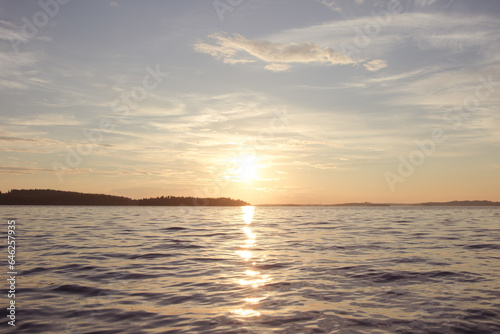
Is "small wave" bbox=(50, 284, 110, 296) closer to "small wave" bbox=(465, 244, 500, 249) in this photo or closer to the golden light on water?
the golden light on water

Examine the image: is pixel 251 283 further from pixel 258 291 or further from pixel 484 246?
pixel 484 246

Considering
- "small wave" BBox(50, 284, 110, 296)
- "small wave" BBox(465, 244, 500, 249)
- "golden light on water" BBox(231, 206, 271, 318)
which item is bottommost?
"small wave" BBox(50, 284, 110, 296)

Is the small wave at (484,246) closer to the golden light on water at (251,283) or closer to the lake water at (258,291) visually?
the lake water at (258,291)

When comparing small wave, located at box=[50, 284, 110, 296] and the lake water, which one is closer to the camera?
the lake water

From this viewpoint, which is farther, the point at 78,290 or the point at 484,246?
the point at 484,246

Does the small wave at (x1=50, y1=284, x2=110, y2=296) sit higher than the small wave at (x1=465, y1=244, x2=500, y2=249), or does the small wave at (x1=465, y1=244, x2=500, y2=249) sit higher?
the small wave at (x1=465, y1=244, x2=500, y2=249)

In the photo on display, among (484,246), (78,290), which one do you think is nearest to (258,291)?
(78,290)

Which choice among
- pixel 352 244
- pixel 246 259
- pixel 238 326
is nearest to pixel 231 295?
pixel 238 326

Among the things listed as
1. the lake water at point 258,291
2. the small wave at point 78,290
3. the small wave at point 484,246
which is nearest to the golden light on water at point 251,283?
the lake water at point 258,291

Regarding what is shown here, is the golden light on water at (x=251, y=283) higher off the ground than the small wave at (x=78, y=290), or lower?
higher

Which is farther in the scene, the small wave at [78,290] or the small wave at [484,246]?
the small wave at [484,246]

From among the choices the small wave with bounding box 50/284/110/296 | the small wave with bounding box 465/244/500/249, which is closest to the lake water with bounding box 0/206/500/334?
the small wave with bounding box 50/284/110/296

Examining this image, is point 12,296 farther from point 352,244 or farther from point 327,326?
point 352,244

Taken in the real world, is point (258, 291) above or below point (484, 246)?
below
